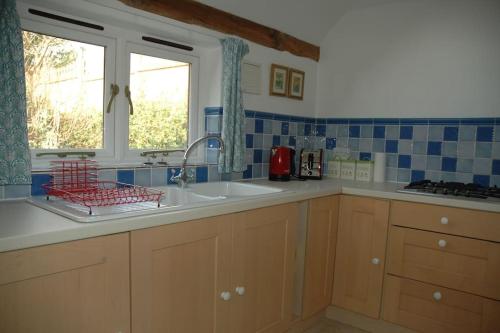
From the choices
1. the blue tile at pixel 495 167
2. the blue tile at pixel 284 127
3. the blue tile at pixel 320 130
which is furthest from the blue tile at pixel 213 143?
the blue tile at pixel 495 167

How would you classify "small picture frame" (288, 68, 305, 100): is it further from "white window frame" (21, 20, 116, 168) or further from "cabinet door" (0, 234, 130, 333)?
"cabinet door" (0, 234, 130, 333)

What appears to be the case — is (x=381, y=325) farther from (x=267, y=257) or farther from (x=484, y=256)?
(x=267, y=257)

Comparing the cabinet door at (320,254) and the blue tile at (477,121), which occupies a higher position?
the blue tile at (477,121)

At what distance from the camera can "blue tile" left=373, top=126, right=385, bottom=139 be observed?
2.89 metres

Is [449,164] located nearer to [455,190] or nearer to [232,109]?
[455,190]

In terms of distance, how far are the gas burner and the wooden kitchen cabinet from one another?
2.75ft

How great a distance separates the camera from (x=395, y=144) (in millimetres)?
2836

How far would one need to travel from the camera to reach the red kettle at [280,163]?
2.62 meters

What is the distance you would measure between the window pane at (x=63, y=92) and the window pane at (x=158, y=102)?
0.69 feet

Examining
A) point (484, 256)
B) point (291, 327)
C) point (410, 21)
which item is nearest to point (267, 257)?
point (291, 327)

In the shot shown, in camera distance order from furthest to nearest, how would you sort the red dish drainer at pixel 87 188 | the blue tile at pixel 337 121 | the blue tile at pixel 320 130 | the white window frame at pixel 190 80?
1. the blue tile at pixel 320 130
2. the blue tile at pixel 337 121
3. the white window frame at pixel 190 80
4. the red dish drainer at pixel 87 188

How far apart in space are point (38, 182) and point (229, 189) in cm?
111

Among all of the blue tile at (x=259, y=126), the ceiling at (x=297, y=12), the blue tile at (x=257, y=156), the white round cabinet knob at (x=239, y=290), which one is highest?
the ceiling at (x=297, y=12)

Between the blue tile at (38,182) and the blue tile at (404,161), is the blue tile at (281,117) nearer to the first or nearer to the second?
the blue tile at (404,161)
